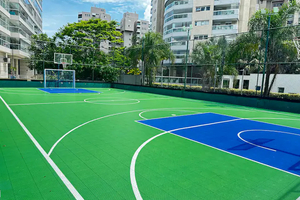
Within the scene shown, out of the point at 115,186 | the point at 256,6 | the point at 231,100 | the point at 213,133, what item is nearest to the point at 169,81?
the point at 231,100

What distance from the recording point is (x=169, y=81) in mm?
21484

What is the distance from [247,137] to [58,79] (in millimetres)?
20143

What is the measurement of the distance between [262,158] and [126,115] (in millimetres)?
5832

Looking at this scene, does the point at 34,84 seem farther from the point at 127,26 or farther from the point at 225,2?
the point at 127,26

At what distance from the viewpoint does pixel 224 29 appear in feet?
119

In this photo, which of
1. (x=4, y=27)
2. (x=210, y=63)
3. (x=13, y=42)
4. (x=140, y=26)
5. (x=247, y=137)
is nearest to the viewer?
(x=247, y=137)

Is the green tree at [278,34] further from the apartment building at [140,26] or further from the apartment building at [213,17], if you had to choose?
the apartment building at [140,26]

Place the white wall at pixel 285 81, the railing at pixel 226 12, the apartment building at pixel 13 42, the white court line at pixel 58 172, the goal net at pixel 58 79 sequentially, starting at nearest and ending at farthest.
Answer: the white court line at pixel 58 172
the white wall at pixel 285 81
the goal net at pixel 58 79
the apartment building at pixel 13 42
the railing at pixel 226 12

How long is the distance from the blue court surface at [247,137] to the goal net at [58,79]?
659 inches

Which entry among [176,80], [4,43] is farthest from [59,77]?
[176,80]

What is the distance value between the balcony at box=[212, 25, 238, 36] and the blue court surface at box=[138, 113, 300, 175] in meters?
29.6

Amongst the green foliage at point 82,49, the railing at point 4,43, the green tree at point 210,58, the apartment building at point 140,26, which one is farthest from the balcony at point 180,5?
the apartment building at point 140,26

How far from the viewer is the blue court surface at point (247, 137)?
517 centimetres

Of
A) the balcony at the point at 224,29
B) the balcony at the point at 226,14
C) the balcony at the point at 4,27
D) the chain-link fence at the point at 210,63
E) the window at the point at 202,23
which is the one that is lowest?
the chain-link fence at the point at 210,63
